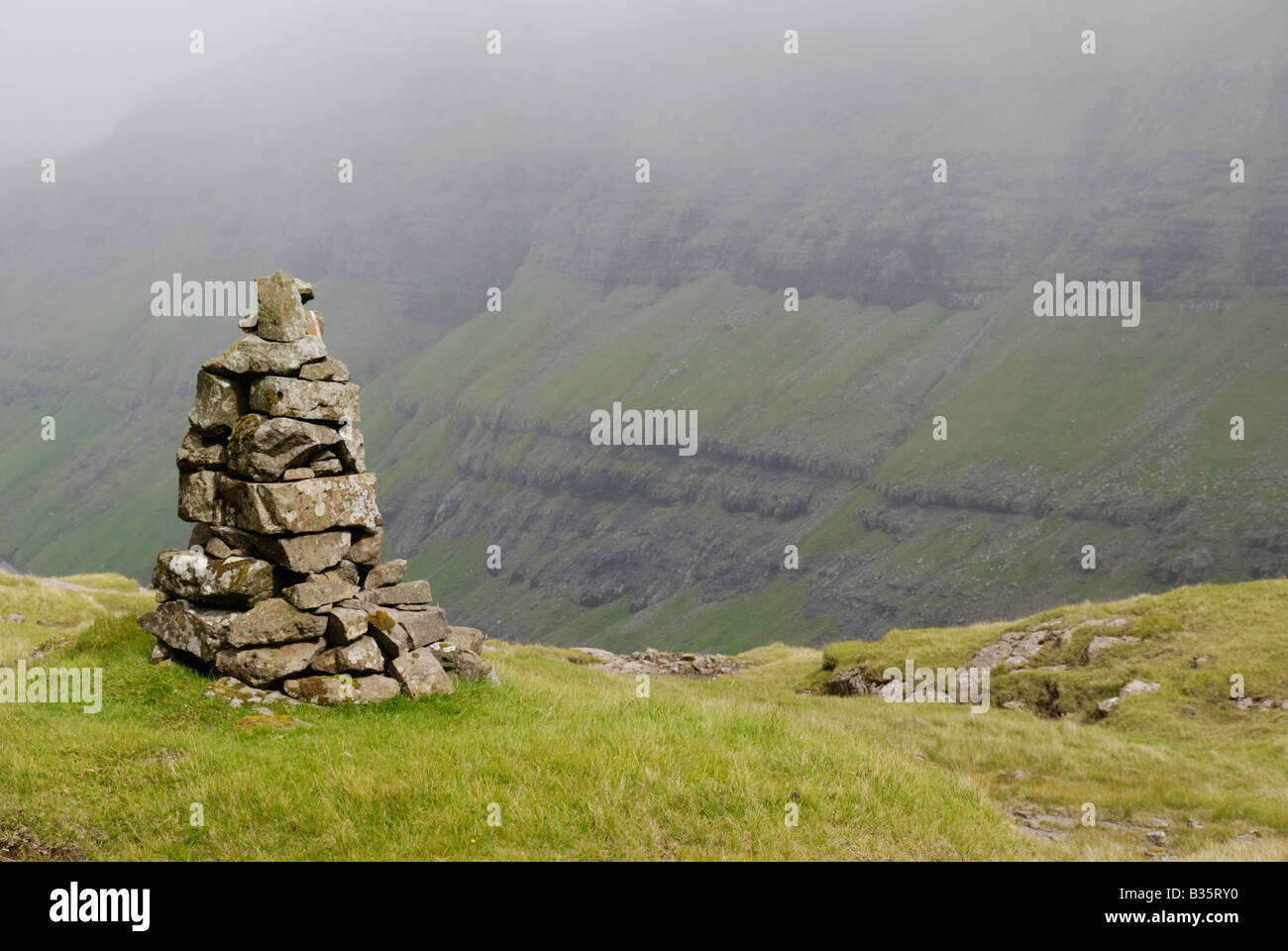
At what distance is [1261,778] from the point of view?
2452 cm

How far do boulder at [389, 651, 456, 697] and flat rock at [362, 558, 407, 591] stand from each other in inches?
128

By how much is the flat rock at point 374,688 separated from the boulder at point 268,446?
183 inches

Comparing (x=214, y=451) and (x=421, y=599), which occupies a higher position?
(x=214, y=451)

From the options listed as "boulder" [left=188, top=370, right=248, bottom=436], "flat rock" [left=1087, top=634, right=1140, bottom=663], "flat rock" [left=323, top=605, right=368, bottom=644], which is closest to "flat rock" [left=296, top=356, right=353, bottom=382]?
"boulder" [left=188, top=370, right=248, bottom=436]

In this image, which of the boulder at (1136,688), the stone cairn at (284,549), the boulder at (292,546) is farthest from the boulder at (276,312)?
the boulder at (1136,688)

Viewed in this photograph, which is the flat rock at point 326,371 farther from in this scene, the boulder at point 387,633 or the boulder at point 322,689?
the boulder at point 322,689

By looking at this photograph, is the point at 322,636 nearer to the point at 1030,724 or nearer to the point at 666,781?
the point at 666,781

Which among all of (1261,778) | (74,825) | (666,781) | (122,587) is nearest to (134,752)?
(74,825)

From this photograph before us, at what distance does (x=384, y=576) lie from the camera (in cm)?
2341

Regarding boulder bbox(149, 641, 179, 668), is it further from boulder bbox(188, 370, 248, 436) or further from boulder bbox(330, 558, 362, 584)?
boulder bbox(188, 370, 248, 436)

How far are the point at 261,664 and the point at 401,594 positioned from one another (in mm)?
4415

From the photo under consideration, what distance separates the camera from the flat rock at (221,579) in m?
19.7

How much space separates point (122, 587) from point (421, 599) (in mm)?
48052

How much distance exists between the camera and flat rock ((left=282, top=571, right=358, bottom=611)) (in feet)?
64.8
